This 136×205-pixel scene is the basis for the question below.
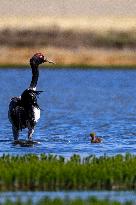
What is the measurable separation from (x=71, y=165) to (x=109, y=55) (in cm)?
6564

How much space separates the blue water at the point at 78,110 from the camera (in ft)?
93.9

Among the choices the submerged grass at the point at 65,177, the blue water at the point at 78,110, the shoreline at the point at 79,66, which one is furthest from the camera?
the shoreline at the point at 79,66

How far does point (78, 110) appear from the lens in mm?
45812

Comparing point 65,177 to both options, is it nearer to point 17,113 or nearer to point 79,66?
point 17,113

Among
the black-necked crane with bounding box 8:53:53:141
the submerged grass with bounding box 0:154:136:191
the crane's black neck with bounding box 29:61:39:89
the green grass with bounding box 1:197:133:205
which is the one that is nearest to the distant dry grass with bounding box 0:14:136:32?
the crane's black neck with bounding box 29:61:39:89

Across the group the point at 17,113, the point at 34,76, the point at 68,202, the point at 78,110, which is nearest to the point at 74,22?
the point at 78,110

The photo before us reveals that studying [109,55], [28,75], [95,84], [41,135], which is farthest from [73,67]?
[41,135]

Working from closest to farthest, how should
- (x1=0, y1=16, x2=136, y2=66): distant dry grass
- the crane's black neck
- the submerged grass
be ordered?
the submerged grass < the crane's black neck < (x1=0, y1=16, x2=136, y2=66): distant dry grass

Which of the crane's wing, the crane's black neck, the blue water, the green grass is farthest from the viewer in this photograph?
the crane's black neck

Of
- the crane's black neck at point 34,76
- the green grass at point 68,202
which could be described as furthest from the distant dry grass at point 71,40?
the green grass at point 68,202

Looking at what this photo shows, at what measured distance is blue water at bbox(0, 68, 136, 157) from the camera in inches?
1127

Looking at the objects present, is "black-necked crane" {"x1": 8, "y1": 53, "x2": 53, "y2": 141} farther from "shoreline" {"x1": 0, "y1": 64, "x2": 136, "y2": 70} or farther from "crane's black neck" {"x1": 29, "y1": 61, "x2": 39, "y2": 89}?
"shoreline" {"x1": 0, "y1": 64, "x2": 136, "y2": 70}

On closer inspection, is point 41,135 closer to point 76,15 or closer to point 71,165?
point 71,165

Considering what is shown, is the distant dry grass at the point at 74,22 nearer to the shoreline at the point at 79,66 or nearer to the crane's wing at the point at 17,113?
the shoreline at the point at 79,66
